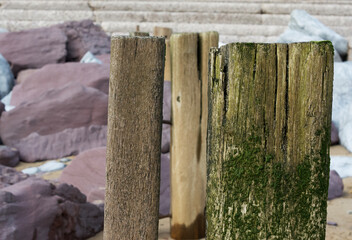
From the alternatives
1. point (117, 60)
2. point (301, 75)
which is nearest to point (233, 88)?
point (301, 75)

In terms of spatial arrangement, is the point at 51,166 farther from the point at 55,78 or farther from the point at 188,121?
the point at 188,121

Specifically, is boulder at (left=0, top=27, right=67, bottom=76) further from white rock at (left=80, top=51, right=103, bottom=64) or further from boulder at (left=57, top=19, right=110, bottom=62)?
white rock at (left=80, top=51, right=103, bottom=64)

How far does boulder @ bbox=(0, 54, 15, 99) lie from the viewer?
8.14 metres

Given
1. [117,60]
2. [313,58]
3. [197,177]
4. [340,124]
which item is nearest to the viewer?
[313,58]

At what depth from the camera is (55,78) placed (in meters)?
7.36

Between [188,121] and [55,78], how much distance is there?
15.2 feet

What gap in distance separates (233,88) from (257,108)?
0.09 metres

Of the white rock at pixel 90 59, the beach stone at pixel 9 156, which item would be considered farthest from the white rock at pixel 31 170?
the white rock at pixel 90 59

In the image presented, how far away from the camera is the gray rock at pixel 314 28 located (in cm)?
843

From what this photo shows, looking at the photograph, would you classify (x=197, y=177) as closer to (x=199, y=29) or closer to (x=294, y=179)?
(x=294, y=179)

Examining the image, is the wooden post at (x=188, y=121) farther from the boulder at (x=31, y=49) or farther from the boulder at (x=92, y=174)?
the boulder at (x=31, y=49)

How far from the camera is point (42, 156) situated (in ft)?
19.1

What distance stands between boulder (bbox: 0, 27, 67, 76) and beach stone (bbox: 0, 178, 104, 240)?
588 cm

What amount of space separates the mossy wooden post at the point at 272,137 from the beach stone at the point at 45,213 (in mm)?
1829
